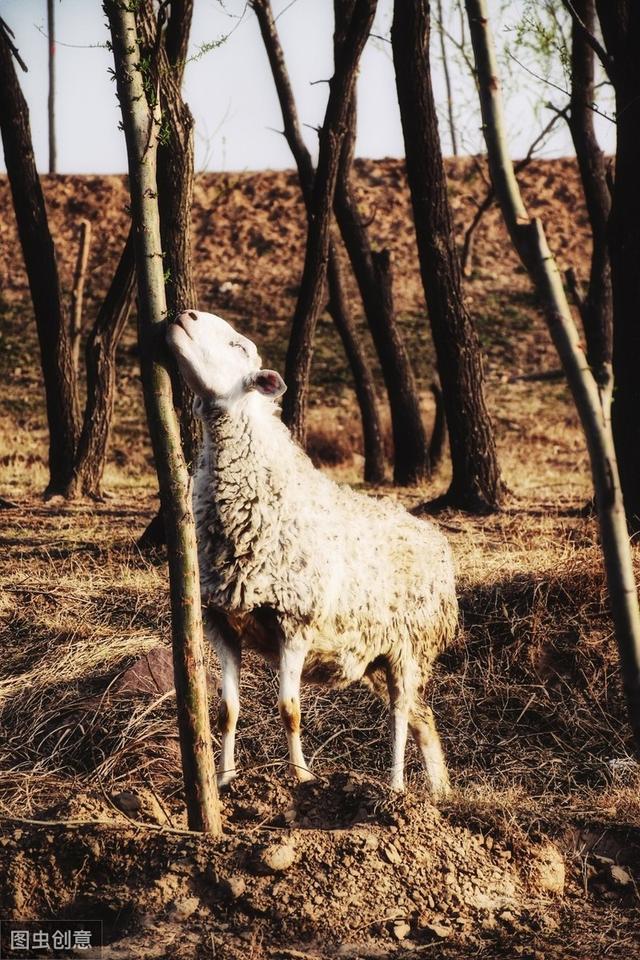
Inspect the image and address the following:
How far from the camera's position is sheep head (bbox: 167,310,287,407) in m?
4.82

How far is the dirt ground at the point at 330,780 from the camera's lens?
172 inches

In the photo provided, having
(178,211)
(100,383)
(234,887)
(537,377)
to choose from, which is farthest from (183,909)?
(537,377)

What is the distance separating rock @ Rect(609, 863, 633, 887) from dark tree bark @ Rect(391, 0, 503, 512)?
6600 millimetres

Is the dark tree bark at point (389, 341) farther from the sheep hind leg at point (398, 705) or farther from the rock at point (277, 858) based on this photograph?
the rock at point (277, 858)

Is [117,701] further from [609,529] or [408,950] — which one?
[609,529]

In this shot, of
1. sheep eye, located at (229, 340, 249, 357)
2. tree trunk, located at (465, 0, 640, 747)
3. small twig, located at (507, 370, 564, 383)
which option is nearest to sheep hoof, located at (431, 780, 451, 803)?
tree trunk, located at (465, 0, 640, 747)

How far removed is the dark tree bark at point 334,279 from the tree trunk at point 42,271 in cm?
304

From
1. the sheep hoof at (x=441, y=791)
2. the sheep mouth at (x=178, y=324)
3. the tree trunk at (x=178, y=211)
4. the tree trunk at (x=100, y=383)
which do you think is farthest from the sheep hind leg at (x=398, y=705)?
the tree trunk at (x=100, y=383)

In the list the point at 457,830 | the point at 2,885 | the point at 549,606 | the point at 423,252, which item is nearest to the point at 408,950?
the point at 457,830

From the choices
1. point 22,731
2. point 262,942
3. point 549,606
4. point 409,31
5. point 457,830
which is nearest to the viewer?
point 262,942

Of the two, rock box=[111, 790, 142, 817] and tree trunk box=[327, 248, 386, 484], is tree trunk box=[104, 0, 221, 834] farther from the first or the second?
tree trunk box=[327, 248, 386, 484]

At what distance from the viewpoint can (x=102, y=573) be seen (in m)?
9.41

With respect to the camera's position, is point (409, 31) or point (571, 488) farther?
point (571, 488)

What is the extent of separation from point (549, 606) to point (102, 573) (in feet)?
12.2
